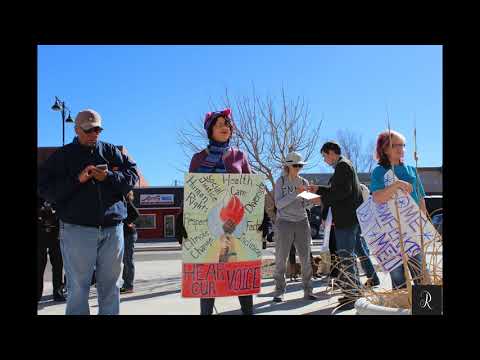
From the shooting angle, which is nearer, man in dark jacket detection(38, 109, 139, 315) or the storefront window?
man in dark jacket detection(38, 109, 139, 315)

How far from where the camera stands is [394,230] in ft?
11.5

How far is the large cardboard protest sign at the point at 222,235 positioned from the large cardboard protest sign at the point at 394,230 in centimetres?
96

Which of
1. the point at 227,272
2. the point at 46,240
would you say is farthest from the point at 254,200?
the point at 46,240

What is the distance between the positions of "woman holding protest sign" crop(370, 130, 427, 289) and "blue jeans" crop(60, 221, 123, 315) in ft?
7.28

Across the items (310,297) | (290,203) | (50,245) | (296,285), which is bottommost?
(296,285)

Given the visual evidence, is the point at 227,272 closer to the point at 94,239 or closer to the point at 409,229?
the point at 94,239

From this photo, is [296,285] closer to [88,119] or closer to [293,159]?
[293,159]

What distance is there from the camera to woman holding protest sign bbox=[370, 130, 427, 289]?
3.57 m

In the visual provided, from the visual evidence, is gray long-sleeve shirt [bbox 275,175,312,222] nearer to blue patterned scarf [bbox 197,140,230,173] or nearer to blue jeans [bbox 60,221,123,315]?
blue patterned scarf [bbox 197,140,230,173]

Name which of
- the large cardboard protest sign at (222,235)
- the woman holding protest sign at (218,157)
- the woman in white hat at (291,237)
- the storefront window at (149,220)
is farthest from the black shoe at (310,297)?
the storefront window at (149,220)

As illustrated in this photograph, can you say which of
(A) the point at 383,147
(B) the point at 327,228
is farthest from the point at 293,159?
(A) the point at 383,147

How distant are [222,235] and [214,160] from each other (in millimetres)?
629

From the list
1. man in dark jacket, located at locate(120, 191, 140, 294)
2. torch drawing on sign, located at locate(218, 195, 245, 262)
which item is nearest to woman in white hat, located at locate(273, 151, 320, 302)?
torch drawing on sign, located at locate(218, 195, 245, 262)

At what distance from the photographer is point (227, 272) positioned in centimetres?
349
